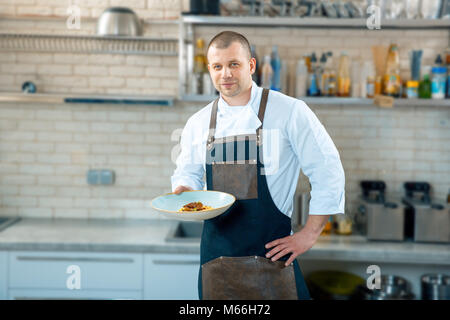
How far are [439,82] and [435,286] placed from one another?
4.65ft

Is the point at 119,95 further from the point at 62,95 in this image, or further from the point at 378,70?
the point at 378,70

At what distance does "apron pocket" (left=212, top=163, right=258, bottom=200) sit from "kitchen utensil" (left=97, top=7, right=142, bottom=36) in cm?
160

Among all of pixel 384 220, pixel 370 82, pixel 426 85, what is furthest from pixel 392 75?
pixel 384 220

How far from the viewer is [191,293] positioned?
9.90 ft

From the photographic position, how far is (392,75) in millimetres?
3352

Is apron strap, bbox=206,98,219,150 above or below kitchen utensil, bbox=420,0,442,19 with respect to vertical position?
below

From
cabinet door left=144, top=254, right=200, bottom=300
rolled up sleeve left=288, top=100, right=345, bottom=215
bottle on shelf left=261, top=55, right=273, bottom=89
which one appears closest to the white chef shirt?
rolled up sleeve left=288, top=100, right=345, bottom=215

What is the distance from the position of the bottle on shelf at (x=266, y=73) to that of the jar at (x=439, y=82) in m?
1.16

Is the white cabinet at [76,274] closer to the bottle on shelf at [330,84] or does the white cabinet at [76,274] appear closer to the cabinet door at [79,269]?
the cabinet door at [79,269]

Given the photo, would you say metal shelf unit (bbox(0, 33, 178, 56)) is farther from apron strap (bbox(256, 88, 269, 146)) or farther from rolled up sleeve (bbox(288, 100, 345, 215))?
rolled up sleeve (bbox(288, 100, 345, 215))

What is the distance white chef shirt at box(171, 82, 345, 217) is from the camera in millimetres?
1857

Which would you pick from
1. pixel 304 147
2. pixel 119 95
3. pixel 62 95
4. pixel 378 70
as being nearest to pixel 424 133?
pixel 378 70

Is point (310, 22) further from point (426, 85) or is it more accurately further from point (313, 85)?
point (426, 85)

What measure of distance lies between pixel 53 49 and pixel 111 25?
0.72 metres
